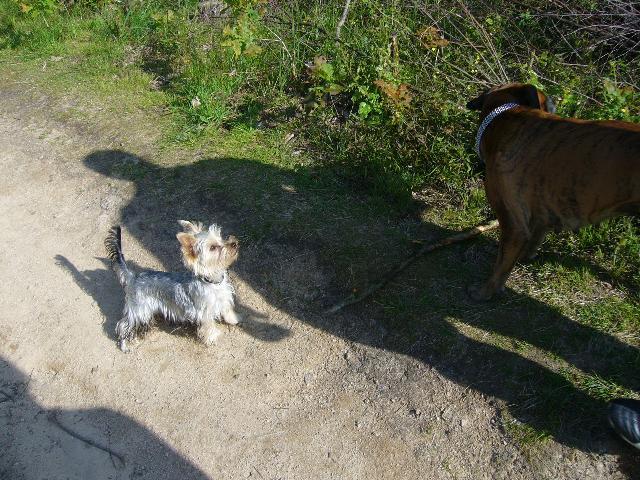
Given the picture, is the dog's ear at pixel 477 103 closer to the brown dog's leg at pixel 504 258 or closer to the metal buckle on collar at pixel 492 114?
the metal buckle on collar at pixel 492 114

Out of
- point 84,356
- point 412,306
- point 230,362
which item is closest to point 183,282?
point 230,362

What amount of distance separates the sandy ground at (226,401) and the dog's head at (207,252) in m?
0.73

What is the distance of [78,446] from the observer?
11.7 ft

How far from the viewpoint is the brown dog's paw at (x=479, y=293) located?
398cm

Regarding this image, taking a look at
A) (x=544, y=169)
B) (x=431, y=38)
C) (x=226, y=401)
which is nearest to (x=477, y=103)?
(x=544, y=169)

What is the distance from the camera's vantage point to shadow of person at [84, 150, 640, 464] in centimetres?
346

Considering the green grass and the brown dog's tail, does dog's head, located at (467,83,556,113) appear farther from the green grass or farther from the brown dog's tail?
the brown dog's tail

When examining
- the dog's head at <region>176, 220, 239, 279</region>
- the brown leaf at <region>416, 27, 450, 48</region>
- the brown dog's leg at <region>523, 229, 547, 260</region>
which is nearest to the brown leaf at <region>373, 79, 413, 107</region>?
the brown leaf at <region>416, 27, 450, 48</region>

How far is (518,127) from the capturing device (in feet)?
11.8

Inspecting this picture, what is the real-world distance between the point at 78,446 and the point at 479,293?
9.73 feet

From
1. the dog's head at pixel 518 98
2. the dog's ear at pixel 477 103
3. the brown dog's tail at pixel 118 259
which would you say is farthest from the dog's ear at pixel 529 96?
the brown dog's tail at pixel 118 259

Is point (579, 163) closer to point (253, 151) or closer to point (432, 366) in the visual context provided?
point (432, 366)

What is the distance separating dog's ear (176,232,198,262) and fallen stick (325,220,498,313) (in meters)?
1.16

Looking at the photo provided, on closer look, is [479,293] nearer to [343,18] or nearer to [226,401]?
[226,401]
